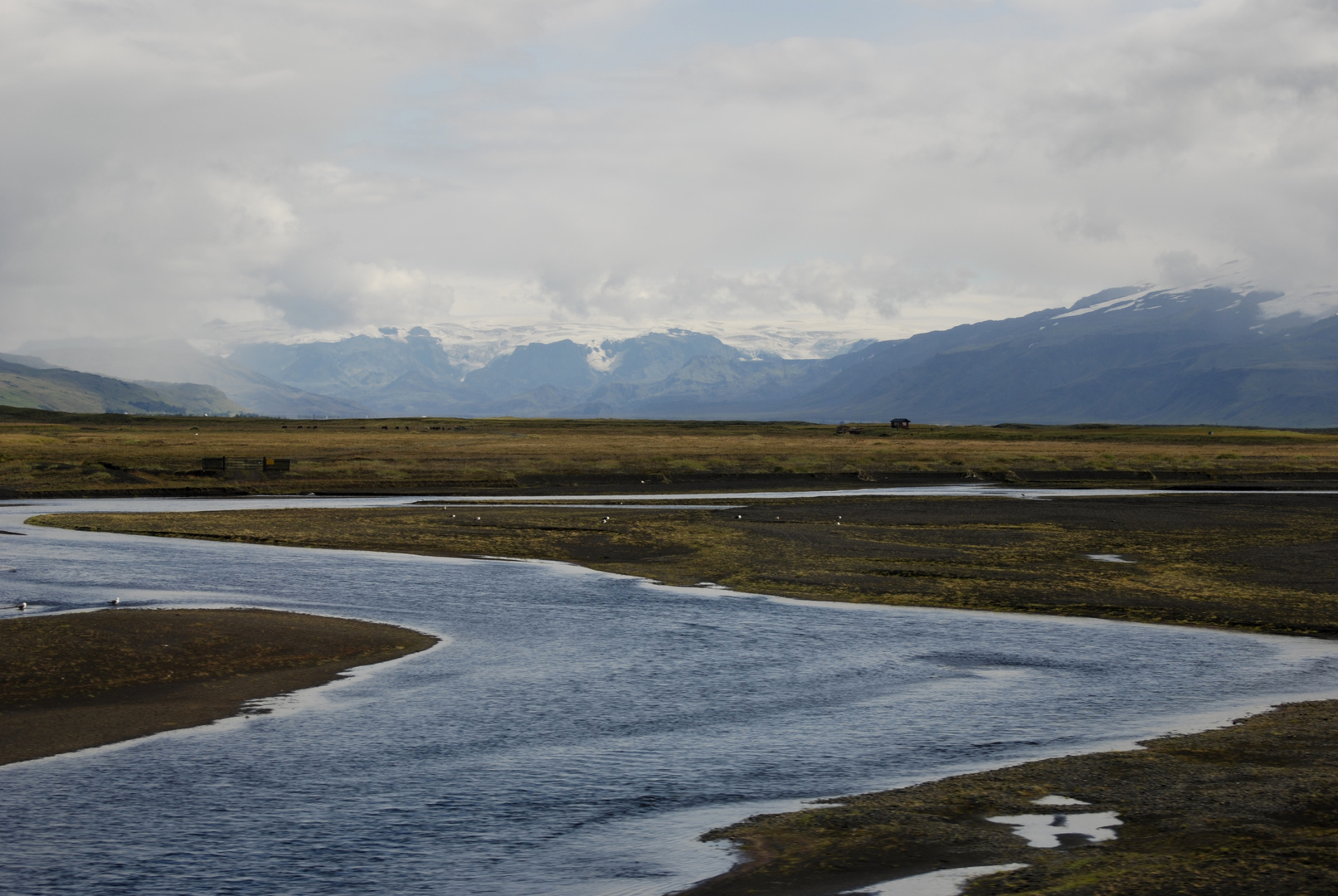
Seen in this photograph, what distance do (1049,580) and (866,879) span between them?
28044 mm

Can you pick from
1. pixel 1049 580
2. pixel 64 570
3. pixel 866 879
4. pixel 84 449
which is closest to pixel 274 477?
pixel 84 449

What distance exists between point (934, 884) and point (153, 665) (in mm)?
18321

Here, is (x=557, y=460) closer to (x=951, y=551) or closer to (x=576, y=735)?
(x=951, y=551)

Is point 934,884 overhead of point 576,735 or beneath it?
overhead

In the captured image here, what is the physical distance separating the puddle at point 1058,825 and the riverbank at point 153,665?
46.9ft

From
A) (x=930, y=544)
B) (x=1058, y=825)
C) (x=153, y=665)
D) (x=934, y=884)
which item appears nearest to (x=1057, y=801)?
(x=1058, y=825)

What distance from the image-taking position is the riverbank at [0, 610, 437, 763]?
19781 millimetres

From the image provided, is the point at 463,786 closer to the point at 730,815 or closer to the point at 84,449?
the point at 730,815

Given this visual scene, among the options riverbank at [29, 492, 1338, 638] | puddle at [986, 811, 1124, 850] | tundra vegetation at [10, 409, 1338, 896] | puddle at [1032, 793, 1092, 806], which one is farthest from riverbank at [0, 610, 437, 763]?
riverbank at [29, 492, 1338, 638]

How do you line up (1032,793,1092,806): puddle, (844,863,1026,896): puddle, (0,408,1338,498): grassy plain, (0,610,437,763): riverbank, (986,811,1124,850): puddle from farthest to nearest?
(0,408,1338,498): grassy plain < (0,610,437,763): riverbank < (1032,793,1092,806): puddle < (986,811,1124,850): puddle < (844,863,1026,896): puddle

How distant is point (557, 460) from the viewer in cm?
10394

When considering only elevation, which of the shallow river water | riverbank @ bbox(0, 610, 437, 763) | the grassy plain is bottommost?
the shallow river water

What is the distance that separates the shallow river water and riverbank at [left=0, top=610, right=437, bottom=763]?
918mm

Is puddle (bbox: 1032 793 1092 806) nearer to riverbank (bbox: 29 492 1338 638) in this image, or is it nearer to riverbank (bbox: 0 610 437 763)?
riverbank (bbox: 0 610 437 763)
